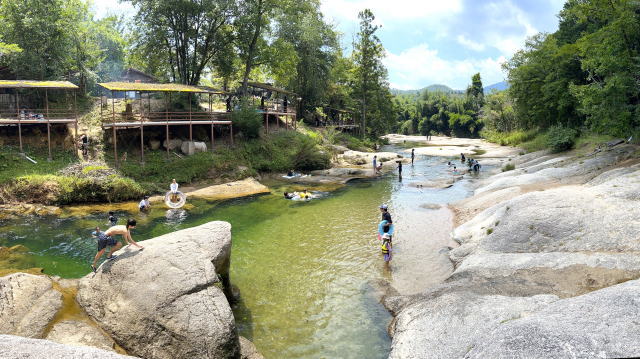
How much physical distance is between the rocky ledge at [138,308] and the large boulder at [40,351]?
3224mm

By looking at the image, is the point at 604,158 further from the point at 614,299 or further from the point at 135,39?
the point at 135,39

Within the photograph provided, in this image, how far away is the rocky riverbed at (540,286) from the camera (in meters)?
6.72

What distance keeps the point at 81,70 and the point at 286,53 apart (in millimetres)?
23659

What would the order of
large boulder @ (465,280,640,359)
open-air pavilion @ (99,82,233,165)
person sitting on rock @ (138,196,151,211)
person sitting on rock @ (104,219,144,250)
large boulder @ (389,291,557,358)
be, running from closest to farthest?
large boulder @ (465,280,640,359) → large boulder @ (389,291,557,358) → person sitting on rock @ (104,219,144,250) → person sitting on rock @ (138,196,151,211) → open-air pavilion @ (99,82,233,165)

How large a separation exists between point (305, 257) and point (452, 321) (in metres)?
8.73

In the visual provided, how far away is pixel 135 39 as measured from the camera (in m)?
42.5

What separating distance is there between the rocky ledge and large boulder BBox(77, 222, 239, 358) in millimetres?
23

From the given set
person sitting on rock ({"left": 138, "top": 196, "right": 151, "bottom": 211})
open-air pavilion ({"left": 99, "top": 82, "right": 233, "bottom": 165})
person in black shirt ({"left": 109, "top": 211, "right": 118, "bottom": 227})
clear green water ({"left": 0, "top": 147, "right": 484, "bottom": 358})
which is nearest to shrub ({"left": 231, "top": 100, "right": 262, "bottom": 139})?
open-air pavilion ({"left": 99, "top": 82, "right": 233, "bottom": 165})

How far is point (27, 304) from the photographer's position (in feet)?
30.9

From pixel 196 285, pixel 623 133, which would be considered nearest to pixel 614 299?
pixel 196 285

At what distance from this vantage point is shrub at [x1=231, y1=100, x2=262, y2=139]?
3922cm

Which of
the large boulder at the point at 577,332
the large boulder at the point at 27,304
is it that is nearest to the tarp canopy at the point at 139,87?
the large boulder at the point at 27,304

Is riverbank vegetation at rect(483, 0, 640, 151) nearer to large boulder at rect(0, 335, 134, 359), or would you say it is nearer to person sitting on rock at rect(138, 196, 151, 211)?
large boulder at rect(0, 335, 134, 359)

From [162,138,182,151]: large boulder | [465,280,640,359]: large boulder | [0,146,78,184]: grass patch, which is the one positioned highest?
[162,138,182,151]: large boulder
